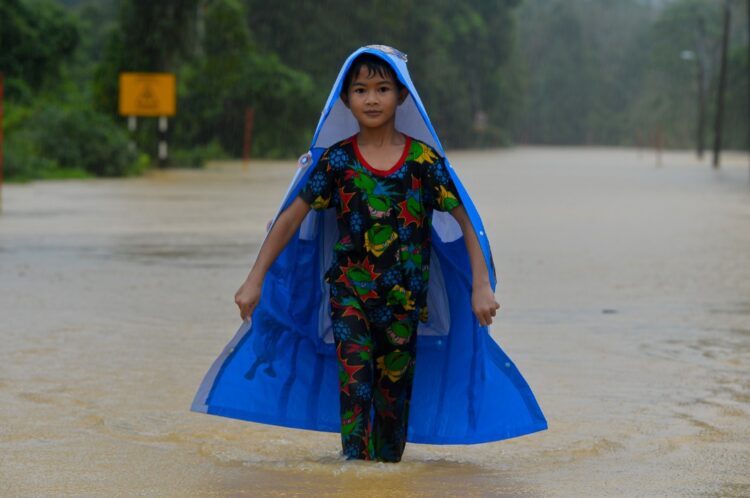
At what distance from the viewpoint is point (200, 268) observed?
13.7 m

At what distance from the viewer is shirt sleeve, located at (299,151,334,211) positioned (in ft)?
17.2

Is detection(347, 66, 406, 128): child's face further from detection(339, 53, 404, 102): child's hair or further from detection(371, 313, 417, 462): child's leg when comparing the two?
detection(371, 313, 417, 462): child's leg

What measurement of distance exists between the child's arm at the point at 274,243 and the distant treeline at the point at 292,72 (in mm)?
27946

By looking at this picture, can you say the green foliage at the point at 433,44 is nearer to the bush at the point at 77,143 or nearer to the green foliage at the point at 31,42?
the green foliage at the point at 31,42

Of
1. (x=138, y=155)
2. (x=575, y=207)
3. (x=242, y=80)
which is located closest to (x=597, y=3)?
(x=242, y=80)

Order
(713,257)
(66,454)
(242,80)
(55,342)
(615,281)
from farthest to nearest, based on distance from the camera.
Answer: (242,80) → (713,257) → (615,281) → (55,342) → (66,454)

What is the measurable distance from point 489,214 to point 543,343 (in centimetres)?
1361

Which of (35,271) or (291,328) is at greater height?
(291,328)

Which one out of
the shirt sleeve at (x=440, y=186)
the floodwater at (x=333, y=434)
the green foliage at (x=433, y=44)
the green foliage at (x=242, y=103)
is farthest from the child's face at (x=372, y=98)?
the green foliage at (x=433, y=44)

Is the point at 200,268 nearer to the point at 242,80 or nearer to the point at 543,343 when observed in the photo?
the point at 543,343

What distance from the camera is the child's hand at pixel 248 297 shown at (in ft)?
17.0

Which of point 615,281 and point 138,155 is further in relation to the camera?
point 138,155

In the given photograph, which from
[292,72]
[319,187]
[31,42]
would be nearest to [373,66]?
[319,187]

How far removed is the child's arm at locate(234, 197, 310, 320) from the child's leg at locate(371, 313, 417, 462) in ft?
1.35
